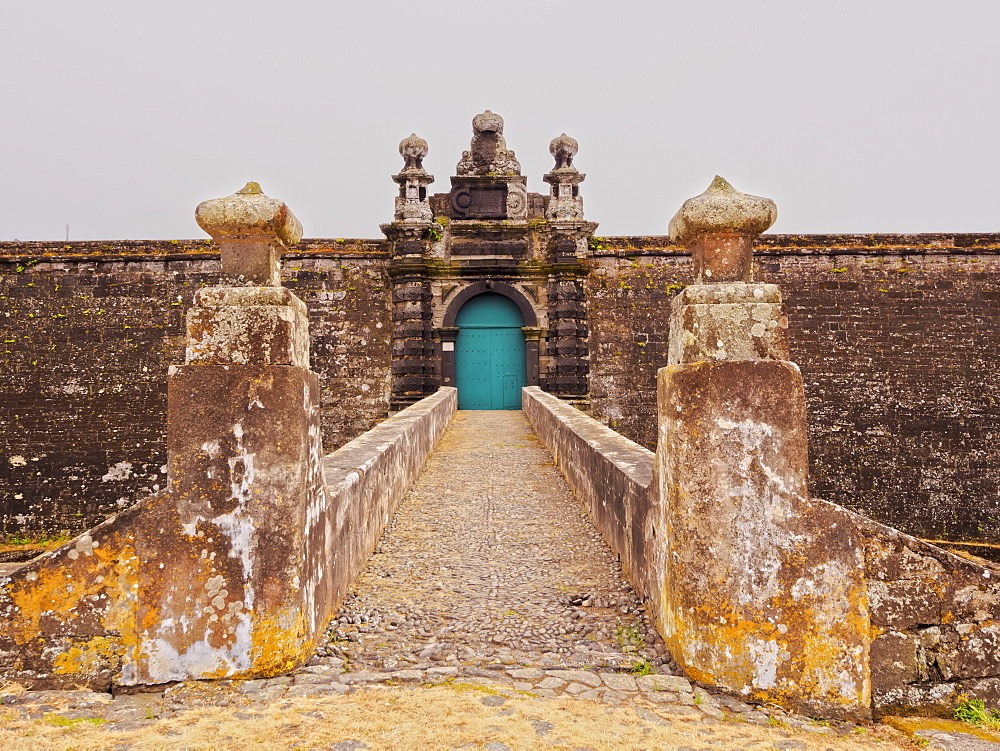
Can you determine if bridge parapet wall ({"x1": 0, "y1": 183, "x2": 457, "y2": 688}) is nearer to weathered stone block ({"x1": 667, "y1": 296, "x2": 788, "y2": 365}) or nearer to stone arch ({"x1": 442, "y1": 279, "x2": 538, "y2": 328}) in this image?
weathered stone block ({"x1": 667, "y1": 296, "x2": 788, "y2": 365})

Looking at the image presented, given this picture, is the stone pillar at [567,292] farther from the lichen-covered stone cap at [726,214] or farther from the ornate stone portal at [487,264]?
the lichen-covered stone cap at [726,214]

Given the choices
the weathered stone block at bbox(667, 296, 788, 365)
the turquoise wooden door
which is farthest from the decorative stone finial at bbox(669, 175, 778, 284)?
the turquoise wooden door

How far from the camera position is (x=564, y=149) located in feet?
39.6

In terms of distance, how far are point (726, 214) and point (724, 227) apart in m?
0.05

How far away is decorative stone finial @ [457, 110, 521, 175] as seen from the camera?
12336 mm

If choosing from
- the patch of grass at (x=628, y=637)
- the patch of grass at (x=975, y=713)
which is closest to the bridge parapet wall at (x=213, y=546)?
the patch of grass at (x=628, y=637)

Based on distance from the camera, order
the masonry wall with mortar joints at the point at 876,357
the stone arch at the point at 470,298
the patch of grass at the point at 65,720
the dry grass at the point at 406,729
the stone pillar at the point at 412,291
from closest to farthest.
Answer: the dry grass at the point at 406,729
the patch of grass at the point at 65,720
the masonry wall with mortar joints at the point at 876,357
the stone pillar at the point at 412,291
the stone arch at the point at 470,298

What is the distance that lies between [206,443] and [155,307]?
35.3ft

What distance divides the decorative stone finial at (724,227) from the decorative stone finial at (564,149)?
984 cm

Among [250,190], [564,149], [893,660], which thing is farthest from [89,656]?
[564,149]

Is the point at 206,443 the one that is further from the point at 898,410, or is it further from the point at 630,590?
the point at 898,410

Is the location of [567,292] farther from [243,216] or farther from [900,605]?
[900,605]

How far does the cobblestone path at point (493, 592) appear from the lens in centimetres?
270

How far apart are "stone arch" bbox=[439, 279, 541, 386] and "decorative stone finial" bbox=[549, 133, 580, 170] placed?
2563mm
